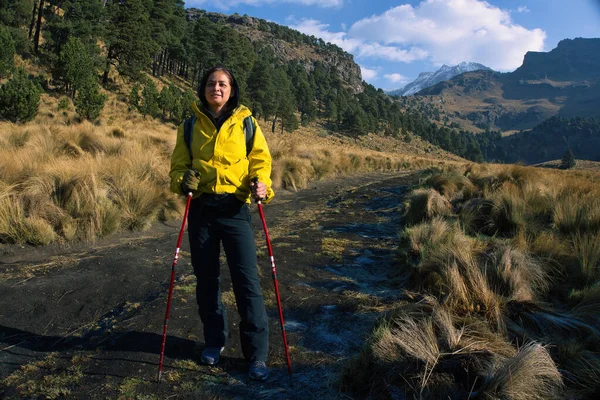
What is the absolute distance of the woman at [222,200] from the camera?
2723 millimetres

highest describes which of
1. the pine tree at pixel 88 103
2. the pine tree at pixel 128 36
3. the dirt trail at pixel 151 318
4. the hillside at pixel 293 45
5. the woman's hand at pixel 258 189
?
the hillside at pixel 293 45

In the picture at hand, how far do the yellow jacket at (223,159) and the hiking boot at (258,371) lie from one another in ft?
4.00

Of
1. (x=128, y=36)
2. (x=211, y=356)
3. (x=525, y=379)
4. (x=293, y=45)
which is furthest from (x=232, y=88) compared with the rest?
(x=293, y=45)

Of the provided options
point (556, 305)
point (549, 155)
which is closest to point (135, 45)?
point (556, 305)

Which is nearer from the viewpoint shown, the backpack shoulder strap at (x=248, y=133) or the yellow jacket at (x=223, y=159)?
the yellow jacket at (x=223, y=159)

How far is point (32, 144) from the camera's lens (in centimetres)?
838

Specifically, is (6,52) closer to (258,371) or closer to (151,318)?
(151,318)

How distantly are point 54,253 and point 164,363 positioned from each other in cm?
319

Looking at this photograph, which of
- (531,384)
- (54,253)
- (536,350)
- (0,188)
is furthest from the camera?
(0,188)

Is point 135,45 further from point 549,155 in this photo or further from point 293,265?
point 549,155

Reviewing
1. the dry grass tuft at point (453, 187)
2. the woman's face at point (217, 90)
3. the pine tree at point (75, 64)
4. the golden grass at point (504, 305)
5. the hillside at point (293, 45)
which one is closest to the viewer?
the golden grass at point (504, 305)

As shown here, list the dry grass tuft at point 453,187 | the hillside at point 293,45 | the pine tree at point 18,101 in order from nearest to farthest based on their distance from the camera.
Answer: the dry grass tuft at point 453,187, the pine tree at point 18,101, the hillside at point 293,45

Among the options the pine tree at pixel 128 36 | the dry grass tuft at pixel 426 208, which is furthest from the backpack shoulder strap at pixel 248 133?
the pine tree at pixel 128 36

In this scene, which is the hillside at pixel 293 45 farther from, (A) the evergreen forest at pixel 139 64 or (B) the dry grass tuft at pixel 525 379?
(B) the dry grass tuft at pixel 525 379
